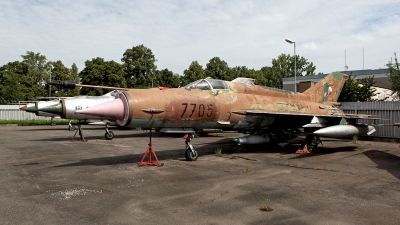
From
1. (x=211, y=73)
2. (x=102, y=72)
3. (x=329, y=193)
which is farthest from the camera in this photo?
(x=211, y=73)

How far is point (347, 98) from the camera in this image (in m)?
25.7

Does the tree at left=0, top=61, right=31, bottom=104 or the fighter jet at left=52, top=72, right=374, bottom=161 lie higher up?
the tree at left=0, top=61, right=31, bottom=104

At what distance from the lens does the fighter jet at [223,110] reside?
877cm

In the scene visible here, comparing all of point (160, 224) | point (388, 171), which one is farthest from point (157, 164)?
point (388, 171)

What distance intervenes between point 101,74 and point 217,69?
26.1m

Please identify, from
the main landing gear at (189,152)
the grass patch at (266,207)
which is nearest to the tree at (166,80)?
the main landing gear at (189,152)

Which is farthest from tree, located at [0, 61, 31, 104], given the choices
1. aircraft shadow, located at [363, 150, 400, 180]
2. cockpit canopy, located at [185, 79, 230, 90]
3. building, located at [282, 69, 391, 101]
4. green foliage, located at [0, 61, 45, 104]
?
aircraft shadow, located at [363, 150, 400, 180]

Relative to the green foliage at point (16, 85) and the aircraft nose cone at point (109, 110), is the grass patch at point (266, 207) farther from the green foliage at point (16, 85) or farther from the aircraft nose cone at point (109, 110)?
the green foliage at point (16, 85)

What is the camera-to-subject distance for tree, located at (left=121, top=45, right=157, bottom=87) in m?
62.3

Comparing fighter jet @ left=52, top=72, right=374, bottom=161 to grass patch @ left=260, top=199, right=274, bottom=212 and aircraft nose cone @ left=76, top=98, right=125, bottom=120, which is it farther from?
grass patch @ left=260, top=199, right=274, bottom=212

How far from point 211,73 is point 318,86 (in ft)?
176

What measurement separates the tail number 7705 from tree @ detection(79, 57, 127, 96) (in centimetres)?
4686

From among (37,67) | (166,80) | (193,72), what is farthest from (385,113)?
(37,67)

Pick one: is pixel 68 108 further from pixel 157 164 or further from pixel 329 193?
pixel 329 193
